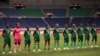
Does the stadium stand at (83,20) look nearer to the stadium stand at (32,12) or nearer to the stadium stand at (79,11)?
the stadium stand at (79,11)

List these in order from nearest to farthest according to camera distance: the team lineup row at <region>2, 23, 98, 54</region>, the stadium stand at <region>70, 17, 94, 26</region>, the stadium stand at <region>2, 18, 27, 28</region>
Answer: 1. the team lineup row at <region>2, 23, 98, 54</region>
2. the stadium stand at <region>2, 18, 27, 28</region>
3. the stadium stand at <region>70, 17, 94, 26</region>

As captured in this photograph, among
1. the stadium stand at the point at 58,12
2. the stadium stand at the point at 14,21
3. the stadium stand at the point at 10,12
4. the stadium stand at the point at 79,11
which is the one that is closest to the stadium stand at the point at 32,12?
the stadium stand at the point at 10,12

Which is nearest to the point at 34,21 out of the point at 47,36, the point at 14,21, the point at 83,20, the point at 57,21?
the point at 14,21

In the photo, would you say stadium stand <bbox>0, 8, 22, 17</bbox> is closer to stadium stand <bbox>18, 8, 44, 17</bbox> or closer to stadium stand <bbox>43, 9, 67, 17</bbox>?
stadium stand <bbox>18, 8, 44, 17</bbox>

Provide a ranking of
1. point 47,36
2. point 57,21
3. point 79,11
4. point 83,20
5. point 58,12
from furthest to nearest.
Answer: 1. point 79,11
2. point 58,12
3. point 83,20
4. point 57,21
5. point 47,36

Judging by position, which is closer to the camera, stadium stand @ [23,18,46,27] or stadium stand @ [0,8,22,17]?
stadium stand @ [23,18,46,27]

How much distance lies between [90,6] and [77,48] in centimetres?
3819

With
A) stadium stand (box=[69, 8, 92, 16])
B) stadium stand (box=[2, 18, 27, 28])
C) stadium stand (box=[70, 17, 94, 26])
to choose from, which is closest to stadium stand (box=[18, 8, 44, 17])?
stadium stand (box=[2, 18, 27, 28])

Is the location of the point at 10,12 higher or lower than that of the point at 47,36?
lower

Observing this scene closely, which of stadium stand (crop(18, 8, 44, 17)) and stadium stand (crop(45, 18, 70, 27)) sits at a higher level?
stadium stand (crop(18, 8, 44, 17))

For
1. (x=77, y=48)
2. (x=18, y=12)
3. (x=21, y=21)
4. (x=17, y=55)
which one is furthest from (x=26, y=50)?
(x=18, y=12)

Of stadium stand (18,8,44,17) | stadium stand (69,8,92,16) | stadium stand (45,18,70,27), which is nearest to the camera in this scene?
stadium stand (45,18,70,27)

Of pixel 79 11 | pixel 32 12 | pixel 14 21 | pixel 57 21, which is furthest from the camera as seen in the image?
pixel 79 11

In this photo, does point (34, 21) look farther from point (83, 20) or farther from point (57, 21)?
point (83, 20)
